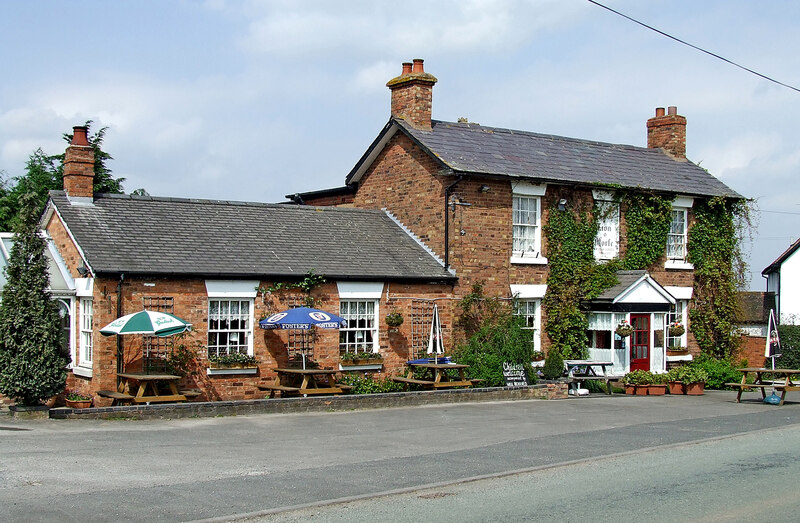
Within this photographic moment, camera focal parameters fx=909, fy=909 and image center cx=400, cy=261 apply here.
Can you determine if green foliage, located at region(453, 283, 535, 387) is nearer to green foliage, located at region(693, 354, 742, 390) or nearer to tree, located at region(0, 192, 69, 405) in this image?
green foliage, located at region(693, 354, 742, 390)

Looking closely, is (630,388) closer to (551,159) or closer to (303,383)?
(551,159)

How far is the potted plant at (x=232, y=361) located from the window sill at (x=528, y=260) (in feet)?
25.8

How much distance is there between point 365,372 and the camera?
864 inches

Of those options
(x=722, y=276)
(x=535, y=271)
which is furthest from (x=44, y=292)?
(x=722, y=276)

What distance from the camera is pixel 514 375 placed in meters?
22.4

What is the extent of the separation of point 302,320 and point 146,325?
3.36 metres

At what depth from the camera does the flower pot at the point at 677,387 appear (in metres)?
24.6

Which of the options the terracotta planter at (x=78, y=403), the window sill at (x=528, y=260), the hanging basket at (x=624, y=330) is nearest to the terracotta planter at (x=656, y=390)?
the hanging basket at (x=624, y=330)

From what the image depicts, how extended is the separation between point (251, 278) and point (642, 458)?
32.7ft

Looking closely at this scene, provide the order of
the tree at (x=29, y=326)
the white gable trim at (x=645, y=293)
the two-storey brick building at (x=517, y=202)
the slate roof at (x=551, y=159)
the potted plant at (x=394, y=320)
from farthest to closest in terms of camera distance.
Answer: the white gable trim at (x=645, y=293) → the slate roof at (x=551, y=159) → the two-storey brick building at (x=517, y=202) → the potted plant at (x=394, y=320) → the tree at (x=29, y=326)

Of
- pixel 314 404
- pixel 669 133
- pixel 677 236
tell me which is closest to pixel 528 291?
pixel 677 236

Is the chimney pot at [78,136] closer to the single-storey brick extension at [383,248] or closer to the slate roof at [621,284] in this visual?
the single-storey brick extension at [383,248]

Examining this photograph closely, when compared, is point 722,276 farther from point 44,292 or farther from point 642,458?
point 44,292

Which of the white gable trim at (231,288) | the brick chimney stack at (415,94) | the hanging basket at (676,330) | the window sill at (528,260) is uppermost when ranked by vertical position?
the brick chimney stack at (415,94)
